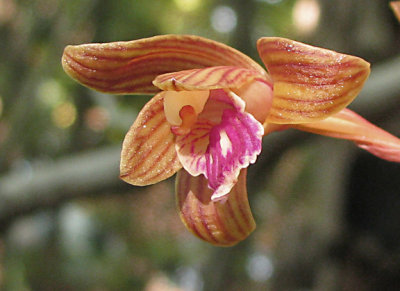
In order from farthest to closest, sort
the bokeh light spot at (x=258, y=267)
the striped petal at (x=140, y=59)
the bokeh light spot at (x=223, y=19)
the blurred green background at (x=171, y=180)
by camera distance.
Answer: the bokeh light spot at (x=258, y=267)
the bokeh light spot at (x=223, y=19)
the blurred green background at (x=171, y=180)
the striped petal at (x=140, y=59)

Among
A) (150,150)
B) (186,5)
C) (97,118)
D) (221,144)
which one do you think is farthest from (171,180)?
(221,144)

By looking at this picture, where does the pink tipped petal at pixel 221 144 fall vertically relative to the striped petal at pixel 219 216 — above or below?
above

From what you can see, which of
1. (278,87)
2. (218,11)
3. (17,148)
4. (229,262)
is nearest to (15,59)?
(17,148)

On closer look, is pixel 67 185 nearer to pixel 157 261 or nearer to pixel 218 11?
pixel 218 11

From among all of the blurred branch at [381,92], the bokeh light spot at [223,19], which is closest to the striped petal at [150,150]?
the blurred branch at [381,92]

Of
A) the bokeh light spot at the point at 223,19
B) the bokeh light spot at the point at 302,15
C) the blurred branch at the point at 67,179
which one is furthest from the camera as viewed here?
the bokeh light spot at the point at 302,15

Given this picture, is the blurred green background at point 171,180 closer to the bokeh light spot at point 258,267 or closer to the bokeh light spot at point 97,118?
the bokeh light spot at point 97,118

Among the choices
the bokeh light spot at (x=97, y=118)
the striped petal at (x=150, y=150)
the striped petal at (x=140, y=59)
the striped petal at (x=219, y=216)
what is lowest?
the bokeh light spot at (x=97, y=118)
